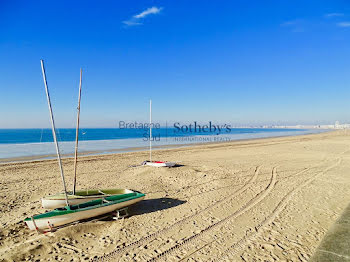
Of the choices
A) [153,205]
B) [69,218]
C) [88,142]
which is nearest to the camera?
[69,218]

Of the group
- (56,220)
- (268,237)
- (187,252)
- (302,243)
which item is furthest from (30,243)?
(302,243)

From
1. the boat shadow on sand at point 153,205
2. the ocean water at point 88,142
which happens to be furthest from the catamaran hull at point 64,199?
the ocean water at point 88,142

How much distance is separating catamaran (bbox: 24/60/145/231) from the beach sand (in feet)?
1.24

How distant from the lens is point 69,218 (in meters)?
7.22

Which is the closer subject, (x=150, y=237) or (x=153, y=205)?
(x=150, y=237)

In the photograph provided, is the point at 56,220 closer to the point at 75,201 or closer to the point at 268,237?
the point at 75,201

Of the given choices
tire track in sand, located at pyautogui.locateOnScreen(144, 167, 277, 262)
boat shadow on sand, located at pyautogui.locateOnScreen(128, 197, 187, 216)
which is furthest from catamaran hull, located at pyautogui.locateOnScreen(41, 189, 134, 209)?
tire track in sand, located at pyautogui.locateOnScreen(144, 167, 277, 262)

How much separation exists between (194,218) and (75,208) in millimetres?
4574

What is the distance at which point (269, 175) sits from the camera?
14.5m

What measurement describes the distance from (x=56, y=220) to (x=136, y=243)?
9.32 feet

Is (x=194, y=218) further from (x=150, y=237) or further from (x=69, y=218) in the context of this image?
(x=69, y=218)

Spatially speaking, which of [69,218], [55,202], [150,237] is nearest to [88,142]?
[55,202]

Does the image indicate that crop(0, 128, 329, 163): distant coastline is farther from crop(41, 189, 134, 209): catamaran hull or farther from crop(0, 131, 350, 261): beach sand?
crop(41, 189, 134, 209): catamaran hull

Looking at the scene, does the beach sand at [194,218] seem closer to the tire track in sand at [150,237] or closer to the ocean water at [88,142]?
the tire track in sand at [150,237]
